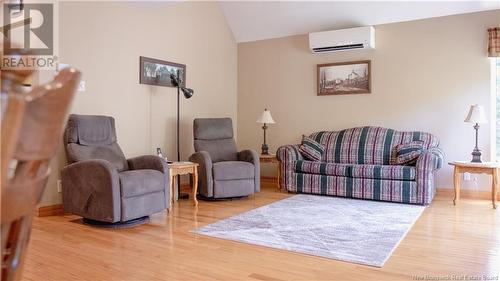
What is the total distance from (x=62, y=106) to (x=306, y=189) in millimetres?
4537

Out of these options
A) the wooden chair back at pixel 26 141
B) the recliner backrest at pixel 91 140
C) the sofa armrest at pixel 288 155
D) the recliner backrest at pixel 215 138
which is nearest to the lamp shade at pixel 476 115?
the sofa armrest at pixel 288 155

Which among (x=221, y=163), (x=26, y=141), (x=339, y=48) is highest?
(x=339, y=48)

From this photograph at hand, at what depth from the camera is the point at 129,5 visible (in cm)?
455

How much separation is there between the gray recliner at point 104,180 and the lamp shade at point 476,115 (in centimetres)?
331

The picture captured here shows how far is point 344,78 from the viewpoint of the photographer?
18.3 ft

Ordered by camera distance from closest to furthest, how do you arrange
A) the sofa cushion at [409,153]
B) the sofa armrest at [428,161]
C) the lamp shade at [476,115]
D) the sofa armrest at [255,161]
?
the sofa armrest at [428,161]
the lamp shade at [476,115]
the sofa cushion at [409,153]
the sofa armrest at [255,161]

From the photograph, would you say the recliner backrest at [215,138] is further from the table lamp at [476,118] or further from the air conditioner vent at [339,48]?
the table lamp at [476,118]

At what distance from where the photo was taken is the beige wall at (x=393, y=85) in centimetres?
479

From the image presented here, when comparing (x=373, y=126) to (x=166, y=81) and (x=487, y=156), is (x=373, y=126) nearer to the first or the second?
(x=487, y=156)

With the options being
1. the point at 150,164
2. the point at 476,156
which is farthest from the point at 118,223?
Result: the point at 476,156

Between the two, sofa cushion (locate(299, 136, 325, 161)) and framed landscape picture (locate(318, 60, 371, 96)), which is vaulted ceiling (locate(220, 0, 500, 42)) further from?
sofa cushion (locate(299, 136, 325, 161))

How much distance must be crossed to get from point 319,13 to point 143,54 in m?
2.49
